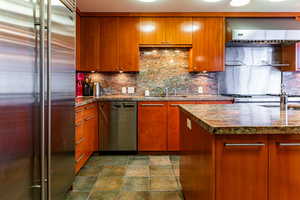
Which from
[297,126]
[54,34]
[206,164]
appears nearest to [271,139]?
[297,126]

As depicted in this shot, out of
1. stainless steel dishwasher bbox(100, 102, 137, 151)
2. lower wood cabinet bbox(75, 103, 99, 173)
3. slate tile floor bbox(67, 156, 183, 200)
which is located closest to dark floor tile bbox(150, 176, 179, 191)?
slate tile floor bbox(67, 156, 183, 200)

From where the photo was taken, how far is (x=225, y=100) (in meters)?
3.70

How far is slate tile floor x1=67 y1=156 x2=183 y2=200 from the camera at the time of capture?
239cm

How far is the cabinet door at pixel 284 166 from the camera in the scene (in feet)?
4.00

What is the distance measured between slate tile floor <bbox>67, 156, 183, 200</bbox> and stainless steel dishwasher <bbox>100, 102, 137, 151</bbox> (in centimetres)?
18

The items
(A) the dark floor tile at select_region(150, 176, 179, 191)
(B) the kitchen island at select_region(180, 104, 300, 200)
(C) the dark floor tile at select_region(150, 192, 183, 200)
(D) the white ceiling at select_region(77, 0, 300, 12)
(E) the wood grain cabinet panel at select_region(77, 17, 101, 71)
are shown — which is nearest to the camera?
(B) the kitchen island at select_region(180, 104, 300, 200)

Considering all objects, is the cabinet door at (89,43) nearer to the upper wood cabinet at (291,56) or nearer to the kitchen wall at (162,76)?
the kitchen wall at (162,76)

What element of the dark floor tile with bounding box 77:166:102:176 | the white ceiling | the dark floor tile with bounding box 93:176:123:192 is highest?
the white ceiling

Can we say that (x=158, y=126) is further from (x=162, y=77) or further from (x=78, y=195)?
(x=78, y=195)

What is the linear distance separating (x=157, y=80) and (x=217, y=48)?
1.19 metres

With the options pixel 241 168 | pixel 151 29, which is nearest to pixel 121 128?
pixel 151 29

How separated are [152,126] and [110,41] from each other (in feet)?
5.25

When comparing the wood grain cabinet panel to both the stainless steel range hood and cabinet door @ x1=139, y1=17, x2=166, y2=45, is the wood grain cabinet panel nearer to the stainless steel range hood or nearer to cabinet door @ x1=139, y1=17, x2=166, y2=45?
cabinet door @ x1=139, y1=17, x2=166, y2=45

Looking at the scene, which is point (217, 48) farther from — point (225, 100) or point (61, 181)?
point (61, 181)
